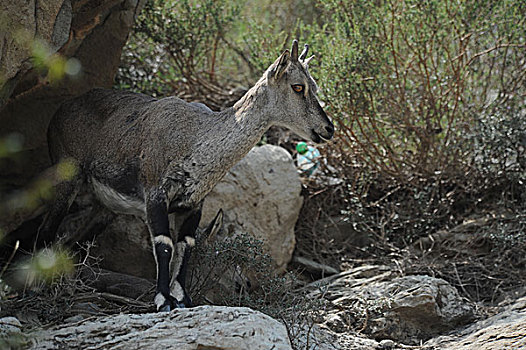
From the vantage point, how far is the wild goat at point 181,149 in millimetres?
4406

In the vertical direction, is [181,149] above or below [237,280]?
above

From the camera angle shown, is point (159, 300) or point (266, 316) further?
point (159, 300)

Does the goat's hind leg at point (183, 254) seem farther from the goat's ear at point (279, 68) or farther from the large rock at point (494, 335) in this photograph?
the large rock at point (494, 335)

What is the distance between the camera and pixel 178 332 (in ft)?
11.3

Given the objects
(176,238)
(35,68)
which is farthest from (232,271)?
(35,68)

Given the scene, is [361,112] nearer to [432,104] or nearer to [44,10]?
[432,104]

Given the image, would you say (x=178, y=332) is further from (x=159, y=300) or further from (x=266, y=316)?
(x=159, y=300)

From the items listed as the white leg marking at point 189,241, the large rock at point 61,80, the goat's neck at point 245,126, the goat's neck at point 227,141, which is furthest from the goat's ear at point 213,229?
the large rock at point 61,80

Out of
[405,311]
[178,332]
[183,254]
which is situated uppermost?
[178,332]

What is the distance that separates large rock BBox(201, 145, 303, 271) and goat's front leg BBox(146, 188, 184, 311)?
144 cm

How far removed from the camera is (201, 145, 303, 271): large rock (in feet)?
19.5

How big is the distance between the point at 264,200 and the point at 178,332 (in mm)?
2752

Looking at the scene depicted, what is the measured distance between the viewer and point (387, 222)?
627 centimetres

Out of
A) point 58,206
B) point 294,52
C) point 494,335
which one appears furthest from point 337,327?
point 58,206
